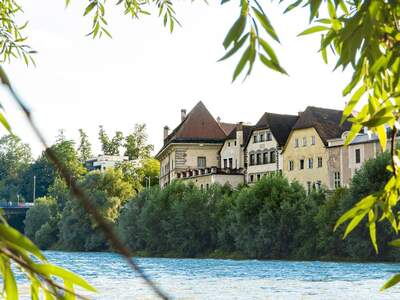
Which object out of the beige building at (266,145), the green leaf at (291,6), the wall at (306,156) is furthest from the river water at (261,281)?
the beige building at (266,145)

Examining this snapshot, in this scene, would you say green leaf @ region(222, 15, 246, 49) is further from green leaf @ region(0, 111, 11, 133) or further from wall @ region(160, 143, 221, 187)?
wall @ region(160, 143, 221, 187)

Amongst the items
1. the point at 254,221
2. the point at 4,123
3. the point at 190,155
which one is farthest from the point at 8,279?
the point at 190,155

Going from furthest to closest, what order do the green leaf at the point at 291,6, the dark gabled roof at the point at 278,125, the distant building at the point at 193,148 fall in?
1. the distant building at the point at 193,148
2. the dark gabled roof at the point at 278,125
3. the green leaf at the point at 291,6

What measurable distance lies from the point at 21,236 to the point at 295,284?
2657cm

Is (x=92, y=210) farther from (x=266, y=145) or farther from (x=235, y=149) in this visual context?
(x=235, y=149)

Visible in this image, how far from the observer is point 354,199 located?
39.5m

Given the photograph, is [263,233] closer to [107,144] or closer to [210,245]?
[210,245]

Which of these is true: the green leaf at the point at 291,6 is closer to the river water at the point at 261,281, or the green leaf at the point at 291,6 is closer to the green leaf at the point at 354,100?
the green leaf at the point at 354,100

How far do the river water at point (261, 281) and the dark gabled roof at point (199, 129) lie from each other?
3035 centimetres

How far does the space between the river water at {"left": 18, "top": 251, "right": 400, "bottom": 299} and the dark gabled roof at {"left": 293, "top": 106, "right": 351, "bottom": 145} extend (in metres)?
15.8

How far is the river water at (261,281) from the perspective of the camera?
910 inches

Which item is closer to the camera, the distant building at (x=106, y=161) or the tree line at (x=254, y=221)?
the tree line at (x=254, y=221)

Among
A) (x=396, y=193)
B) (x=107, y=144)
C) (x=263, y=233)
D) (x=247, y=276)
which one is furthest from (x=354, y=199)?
(x=107, y=144)

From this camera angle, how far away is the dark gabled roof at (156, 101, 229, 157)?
69.3m
